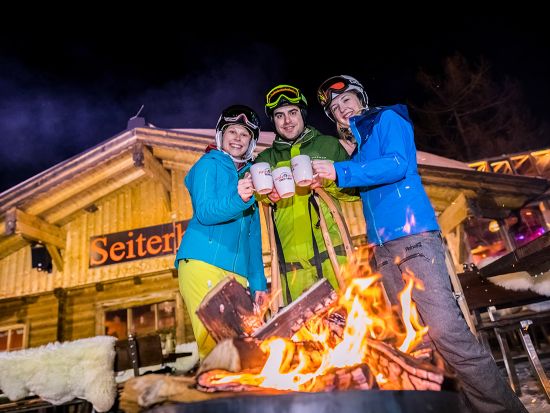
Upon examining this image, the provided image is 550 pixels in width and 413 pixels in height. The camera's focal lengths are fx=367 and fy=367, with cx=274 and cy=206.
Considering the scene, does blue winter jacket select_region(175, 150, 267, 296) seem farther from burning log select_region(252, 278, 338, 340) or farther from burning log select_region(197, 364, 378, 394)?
burning log select_region(197, 364, 378, 394)

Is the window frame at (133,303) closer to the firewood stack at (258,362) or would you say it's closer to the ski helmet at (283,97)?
the ski helmet at (283,97)

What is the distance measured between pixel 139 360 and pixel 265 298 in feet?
11.5

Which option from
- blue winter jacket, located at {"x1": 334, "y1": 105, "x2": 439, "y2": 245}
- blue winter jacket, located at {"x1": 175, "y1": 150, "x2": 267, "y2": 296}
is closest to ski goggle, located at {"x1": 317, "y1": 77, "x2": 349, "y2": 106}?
blue winter jacket, located at {"x1": 334, "y1": 105, "x2": 439, "y2": 245}

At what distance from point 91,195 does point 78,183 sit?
71 cm

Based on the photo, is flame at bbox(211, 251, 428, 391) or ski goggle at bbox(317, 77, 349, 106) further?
ski goggle at bbox(317, 77, 349, 106)

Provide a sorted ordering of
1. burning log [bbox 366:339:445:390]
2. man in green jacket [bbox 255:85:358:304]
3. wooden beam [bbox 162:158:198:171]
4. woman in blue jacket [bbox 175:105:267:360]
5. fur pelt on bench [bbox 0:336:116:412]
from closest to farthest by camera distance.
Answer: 1. burning log [bbox 366:339:445:390]
2. woman in blue jacket [bbox 175:105:267:360]
3. man in green jacket [bbox 255:85:358:304]
4. fur pelt on bench [bbox 0:336:116:412]
5. wooden beam [bbox 162:158:198:171]

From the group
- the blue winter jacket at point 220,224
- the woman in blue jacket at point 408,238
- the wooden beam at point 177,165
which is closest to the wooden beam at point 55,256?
the wooden beam at point 177,165

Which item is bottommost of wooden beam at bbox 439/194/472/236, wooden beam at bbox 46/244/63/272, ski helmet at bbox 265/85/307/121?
wooden beam at bbox 439/194/472/236

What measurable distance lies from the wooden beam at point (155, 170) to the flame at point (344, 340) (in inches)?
274

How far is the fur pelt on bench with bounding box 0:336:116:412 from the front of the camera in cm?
555

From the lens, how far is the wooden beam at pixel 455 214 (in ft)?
26.8

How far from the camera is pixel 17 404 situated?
578cm

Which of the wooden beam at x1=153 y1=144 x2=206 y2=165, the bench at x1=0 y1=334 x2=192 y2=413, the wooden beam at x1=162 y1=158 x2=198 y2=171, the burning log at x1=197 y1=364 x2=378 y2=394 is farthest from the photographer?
the wooden beam at x1=162 y1=158 x2=198 y2=171

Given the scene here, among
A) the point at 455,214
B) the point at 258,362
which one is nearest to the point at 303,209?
the point at 258,362
